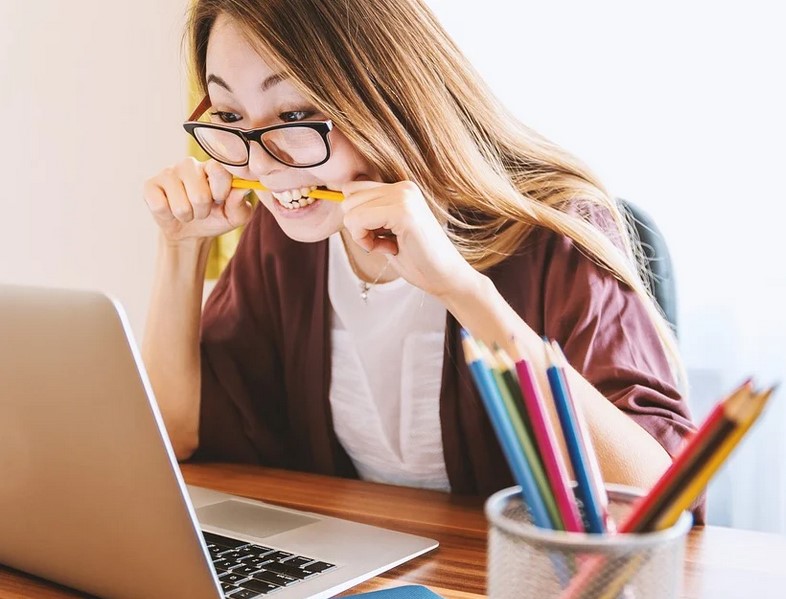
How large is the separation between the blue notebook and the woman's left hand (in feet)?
0.97

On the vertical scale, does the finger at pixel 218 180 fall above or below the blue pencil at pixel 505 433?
above

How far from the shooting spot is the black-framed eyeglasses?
1012 millimetres

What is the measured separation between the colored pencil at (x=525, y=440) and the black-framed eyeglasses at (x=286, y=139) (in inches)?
24.2

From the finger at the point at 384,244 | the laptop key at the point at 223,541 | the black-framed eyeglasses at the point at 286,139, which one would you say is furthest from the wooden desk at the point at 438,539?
the black-framed eyeglasses at the point at 286,139

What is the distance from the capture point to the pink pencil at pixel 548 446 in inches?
16.6

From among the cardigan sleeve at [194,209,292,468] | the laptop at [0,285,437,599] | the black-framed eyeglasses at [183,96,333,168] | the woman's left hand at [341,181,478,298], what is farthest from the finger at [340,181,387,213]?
the cardigan sleeve at [194,209,292,468]

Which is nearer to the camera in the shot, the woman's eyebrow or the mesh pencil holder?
the mesh pencil holder

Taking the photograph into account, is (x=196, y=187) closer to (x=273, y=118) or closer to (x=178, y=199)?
(x=178, y=199)

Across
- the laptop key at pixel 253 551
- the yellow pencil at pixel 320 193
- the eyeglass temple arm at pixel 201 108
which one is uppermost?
the eyeglass temple arm at pixel 201 108

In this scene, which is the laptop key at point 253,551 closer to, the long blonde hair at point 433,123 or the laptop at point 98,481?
the laptop at point 98,481

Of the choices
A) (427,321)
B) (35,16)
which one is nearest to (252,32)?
(427,321)

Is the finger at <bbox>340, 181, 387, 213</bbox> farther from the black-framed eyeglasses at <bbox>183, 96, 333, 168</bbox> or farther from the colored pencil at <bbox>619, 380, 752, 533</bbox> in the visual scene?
the colored pencil at <bbox>619, 380, 752, 533</bbox>

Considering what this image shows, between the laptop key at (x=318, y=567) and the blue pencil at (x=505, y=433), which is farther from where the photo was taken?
the laptop key at (x=318, y=567)

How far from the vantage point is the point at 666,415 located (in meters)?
0.97
